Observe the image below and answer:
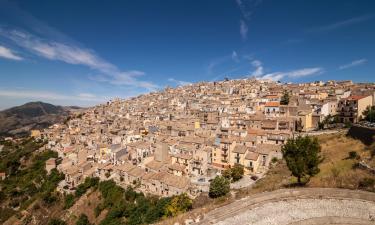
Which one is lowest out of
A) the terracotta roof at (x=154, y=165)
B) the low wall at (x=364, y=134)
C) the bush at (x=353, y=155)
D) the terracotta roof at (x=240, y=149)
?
the terracotta roof at (x=154, y=165)

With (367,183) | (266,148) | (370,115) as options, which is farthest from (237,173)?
(370,115)

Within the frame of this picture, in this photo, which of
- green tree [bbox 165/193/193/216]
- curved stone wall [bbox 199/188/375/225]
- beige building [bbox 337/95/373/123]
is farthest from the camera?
beige building [bbox 337/95/373/123]

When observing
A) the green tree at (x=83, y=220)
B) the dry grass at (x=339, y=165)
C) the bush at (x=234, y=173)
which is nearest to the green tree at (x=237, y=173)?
the bush at (x=234, y=173)

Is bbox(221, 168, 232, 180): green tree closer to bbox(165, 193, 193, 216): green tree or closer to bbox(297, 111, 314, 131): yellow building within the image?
bbox(165, 193, 193, 216): green tree

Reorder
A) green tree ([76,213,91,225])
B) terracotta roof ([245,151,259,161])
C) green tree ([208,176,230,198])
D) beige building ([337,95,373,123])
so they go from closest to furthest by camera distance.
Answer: green tree ([208,176,230,198]) < terracotta roof ([245,151,259,161]) < green tree ([76,213,91,225]) < beige building ([337,95,373,123])

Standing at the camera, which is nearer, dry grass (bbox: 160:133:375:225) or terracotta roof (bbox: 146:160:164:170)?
dry grass (bbox: 160:133:375:225)

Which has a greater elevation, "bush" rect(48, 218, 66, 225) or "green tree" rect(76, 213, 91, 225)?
"green tree" rect(76, 213, 91, 225)

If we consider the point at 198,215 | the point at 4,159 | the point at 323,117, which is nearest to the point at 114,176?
the point at 198,215

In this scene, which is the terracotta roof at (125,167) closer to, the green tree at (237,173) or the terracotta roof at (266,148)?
the green tree at (237,173)

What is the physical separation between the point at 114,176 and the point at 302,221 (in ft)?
108

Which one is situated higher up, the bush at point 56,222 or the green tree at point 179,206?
the green tree at point 179,206

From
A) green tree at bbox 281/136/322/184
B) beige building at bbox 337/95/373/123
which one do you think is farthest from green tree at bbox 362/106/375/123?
green tree at bbox 281/136/322/184

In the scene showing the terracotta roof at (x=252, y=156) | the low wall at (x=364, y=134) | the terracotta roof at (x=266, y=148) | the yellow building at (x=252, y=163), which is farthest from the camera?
the terracotta roof at (x=266, y=148)

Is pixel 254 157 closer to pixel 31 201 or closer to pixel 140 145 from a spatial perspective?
pixel 140 145
